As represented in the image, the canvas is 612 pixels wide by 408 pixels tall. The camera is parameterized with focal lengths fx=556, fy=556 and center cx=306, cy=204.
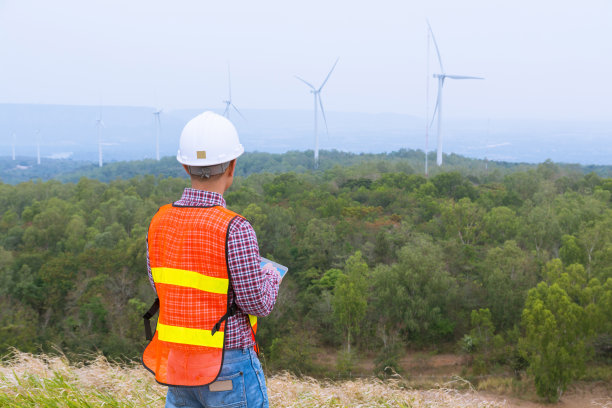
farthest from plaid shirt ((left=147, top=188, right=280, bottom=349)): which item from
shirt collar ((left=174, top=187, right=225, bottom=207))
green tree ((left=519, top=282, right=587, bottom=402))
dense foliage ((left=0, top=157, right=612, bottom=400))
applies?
green tree ((left=519, top=282, right=587, bottom=402))

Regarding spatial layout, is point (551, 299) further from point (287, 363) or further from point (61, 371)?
point (61, 371)

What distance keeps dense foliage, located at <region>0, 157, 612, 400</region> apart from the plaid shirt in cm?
2559

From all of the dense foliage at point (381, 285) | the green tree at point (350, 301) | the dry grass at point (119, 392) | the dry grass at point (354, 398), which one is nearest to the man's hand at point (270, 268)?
the dry grass at point (119, 392)

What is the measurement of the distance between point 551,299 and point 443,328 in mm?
7463

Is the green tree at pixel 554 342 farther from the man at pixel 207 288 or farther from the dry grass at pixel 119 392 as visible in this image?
the man at pixel 207 288

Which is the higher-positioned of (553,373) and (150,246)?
(150,246)

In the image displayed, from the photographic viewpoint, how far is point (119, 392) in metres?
6.84

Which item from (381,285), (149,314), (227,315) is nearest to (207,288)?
(227,315)

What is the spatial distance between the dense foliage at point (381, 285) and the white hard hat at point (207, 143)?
84.6 feet

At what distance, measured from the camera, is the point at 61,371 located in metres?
7.42

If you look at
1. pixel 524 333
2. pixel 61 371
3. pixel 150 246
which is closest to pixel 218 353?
pixel 150 246

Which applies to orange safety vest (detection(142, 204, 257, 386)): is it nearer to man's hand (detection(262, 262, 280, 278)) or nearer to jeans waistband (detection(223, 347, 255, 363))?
jeans waistband (detection(223, 347, 255, 363))

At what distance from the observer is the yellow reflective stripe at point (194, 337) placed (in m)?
3.38

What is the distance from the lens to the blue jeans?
11.4ft
